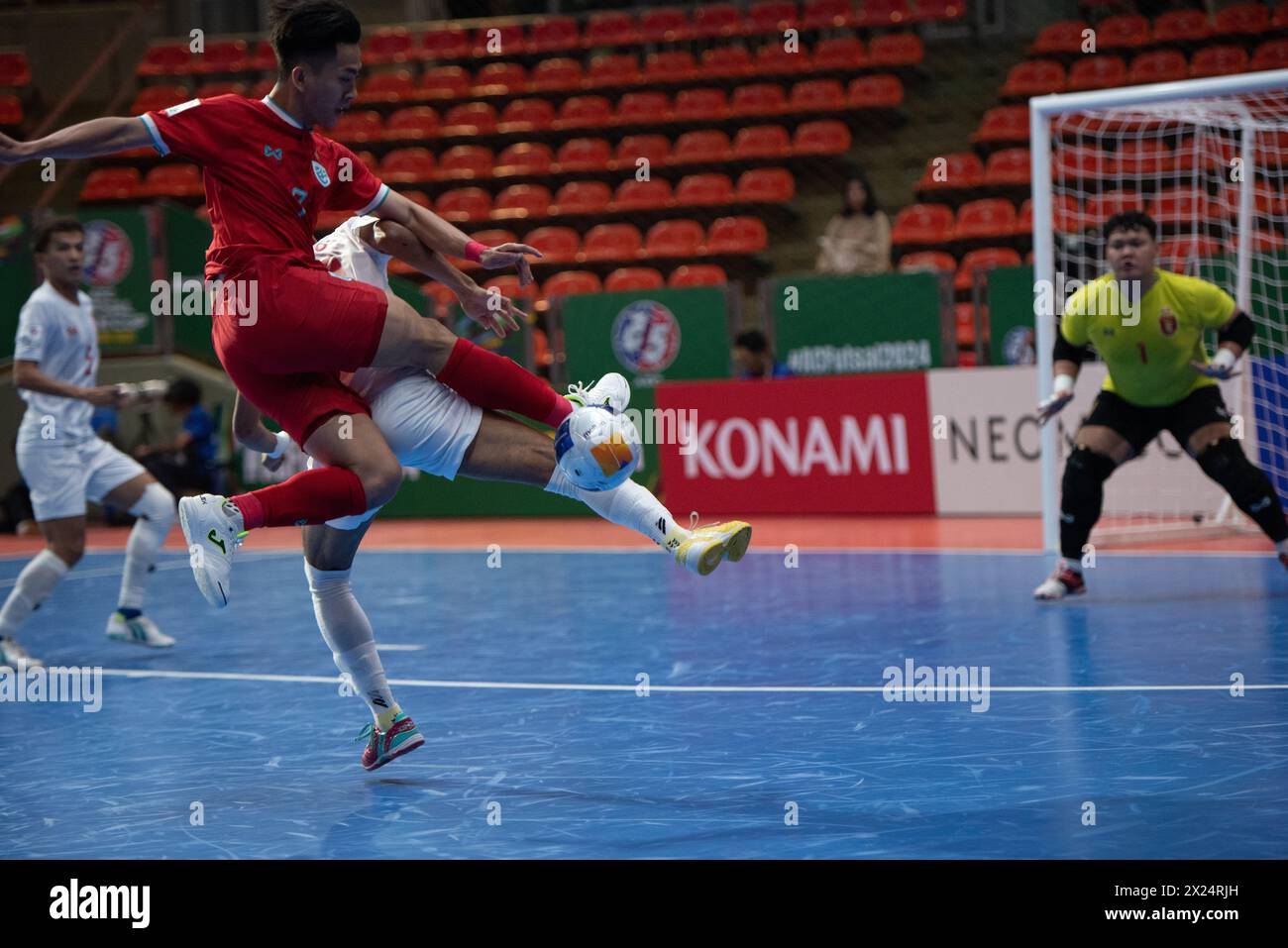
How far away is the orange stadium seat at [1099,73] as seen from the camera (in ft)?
59.5

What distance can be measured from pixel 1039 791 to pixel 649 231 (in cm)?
1512

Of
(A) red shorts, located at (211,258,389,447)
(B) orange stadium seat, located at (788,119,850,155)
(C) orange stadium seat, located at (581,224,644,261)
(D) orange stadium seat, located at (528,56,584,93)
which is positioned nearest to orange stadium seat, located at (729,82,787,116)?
(B) orange stadium seat, located at (788,119,850,155)

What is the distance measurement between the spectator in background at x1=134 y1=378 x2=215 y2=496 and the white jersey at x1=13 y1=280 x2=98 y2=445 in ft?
23.1

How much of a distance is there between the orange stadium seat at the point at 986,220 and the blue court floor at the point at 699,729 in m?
7.54

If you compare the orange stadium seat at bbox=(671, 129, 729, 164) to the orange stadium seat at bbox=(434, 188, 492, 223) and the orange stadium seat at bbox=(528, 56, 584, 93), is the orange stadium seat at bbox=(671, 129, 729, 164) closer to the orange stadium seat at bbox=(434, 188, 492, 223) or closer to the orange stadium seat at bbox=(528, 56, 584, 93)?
the orange stadium seat at bbox=(528, 56, 584, 93)

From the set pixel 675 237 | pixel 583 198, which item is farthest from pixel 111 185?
pixel 675 237

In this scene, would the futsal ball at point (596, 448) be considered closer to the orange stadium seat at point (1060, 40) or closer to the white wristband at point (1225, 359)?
the white wristband at point (1225, 359)

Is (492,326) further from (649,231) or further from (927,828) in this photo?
(649,231)

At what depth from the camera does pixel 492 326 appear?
5.12 m

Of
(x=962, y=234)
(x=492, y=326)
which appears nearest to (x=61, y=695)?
(x=492, y=326)

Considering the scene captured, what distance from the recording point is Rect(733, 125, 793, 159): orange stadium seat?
63.8ft

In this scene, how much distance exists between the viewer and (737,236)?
727 inches

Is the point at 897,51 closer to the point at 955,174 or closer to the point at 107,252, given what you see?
the point at 955,174

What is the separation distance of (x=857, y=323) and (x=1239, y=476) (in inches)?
239
